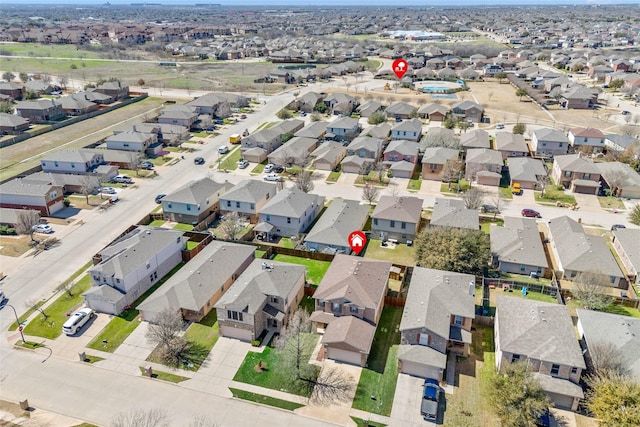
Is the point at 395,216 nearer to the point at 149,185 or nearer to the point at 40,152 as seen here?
the point at 149,185

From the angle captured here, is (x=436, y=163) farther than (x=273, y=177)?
No

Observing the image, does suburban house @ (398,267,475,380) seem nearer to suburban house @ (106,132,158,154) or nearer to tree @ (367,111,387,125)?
suburban house @ (106,132,158,154)

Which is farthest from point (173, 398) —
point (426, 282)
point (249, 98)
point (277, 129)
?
point (249, 98)

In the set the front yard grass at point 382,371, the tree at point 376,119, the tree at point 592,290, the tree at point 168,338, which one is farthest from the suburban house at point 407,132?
the tree at point 168,338

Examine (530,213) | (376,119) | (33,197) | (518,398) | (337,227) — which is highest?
(376,119)

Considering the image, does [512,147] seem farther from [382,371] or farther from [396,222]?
[382,371]

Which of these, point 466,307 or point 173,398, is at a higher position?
point 466,307

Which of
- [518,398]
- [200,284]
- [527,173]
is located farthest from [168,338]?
[527,173]
